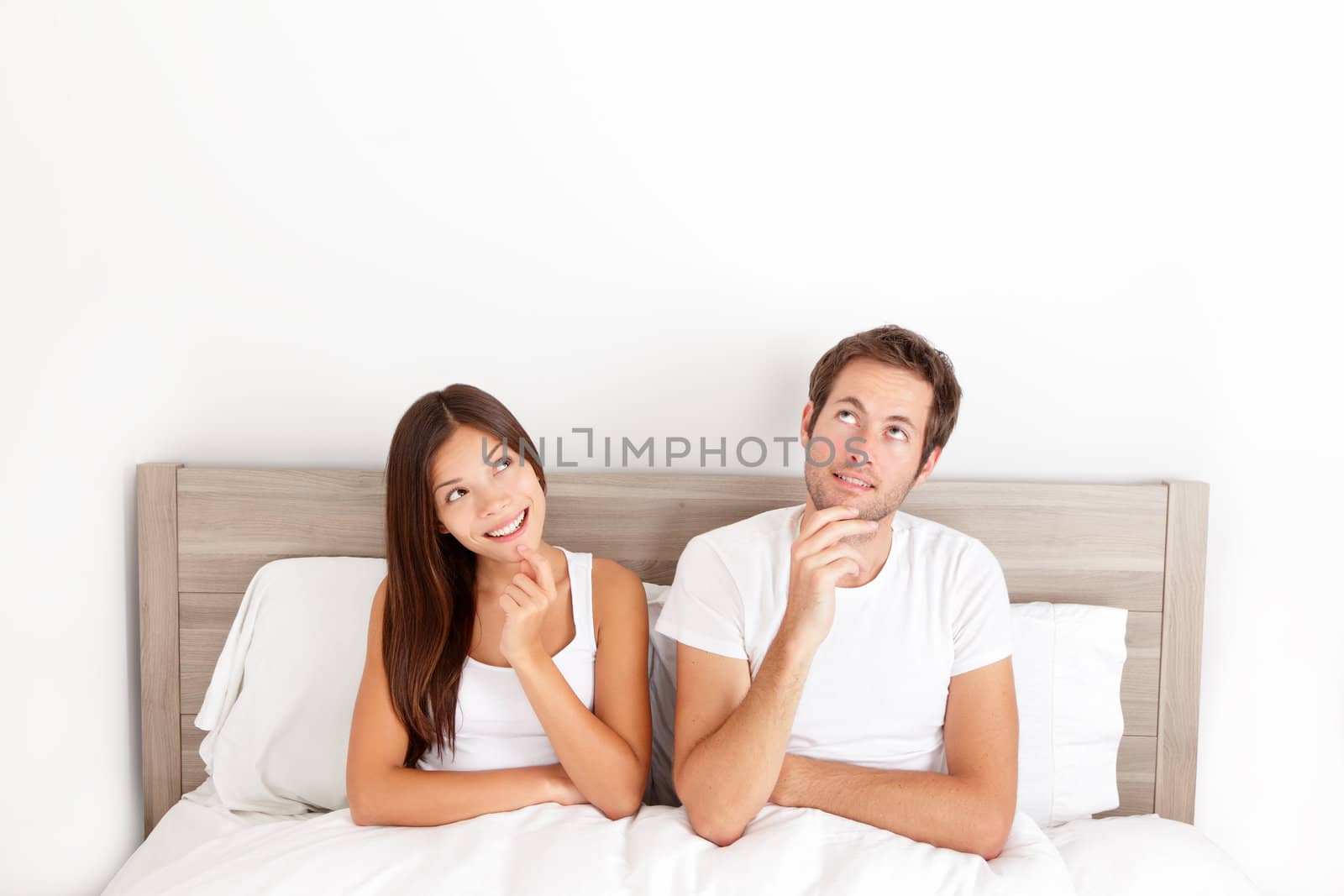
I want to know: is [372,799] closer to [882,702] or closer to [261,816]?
[261,816]

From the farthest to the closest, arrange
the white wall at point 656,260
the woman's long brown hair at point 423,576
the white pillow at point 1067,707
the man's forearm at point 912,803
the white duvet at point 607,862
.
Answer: the white wall at point 656,260, the white pillow at point 1067,707, the woman's long brown hair at point 423,576, the man's forearm at point 912,803, the white duvet at point 607,862

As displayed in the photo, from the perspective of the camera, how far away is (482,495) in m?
1.39

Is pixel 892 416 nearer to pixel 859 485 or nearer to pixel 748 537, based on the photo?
pixel 859 485

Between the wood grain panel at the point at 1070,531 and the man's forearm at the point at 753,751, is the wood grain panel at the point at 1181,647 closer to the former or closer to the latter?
the wood grain panel at the point at 1070,531

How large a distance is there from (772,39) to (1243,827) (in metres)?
1.87

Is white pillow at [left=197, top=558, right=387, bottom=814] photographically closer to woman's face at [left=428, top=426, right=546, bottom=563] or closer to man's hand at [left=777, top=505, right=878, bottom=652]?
woman's face at [left=428, top=426, right=546, bottom=563]

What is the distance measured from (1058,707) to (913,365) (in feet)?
2.39

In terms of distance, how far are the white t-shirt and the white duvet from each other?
16 centimetres

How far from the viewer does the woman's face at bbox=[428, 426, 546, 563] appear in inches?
54.6

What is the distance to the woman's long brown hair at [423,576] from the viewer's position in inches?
55.0

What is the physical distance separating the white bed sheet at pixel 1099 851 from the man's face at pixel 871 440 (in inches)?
21.7

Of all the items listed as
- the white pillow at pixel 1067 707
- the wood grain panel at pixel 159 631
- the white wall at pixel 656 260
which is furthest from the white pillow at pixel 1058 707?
the wood grain panel at pixel 159 631

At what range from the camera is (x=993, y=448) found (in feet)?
5.80

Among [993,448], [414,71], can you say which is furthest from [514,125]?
[993,448]
